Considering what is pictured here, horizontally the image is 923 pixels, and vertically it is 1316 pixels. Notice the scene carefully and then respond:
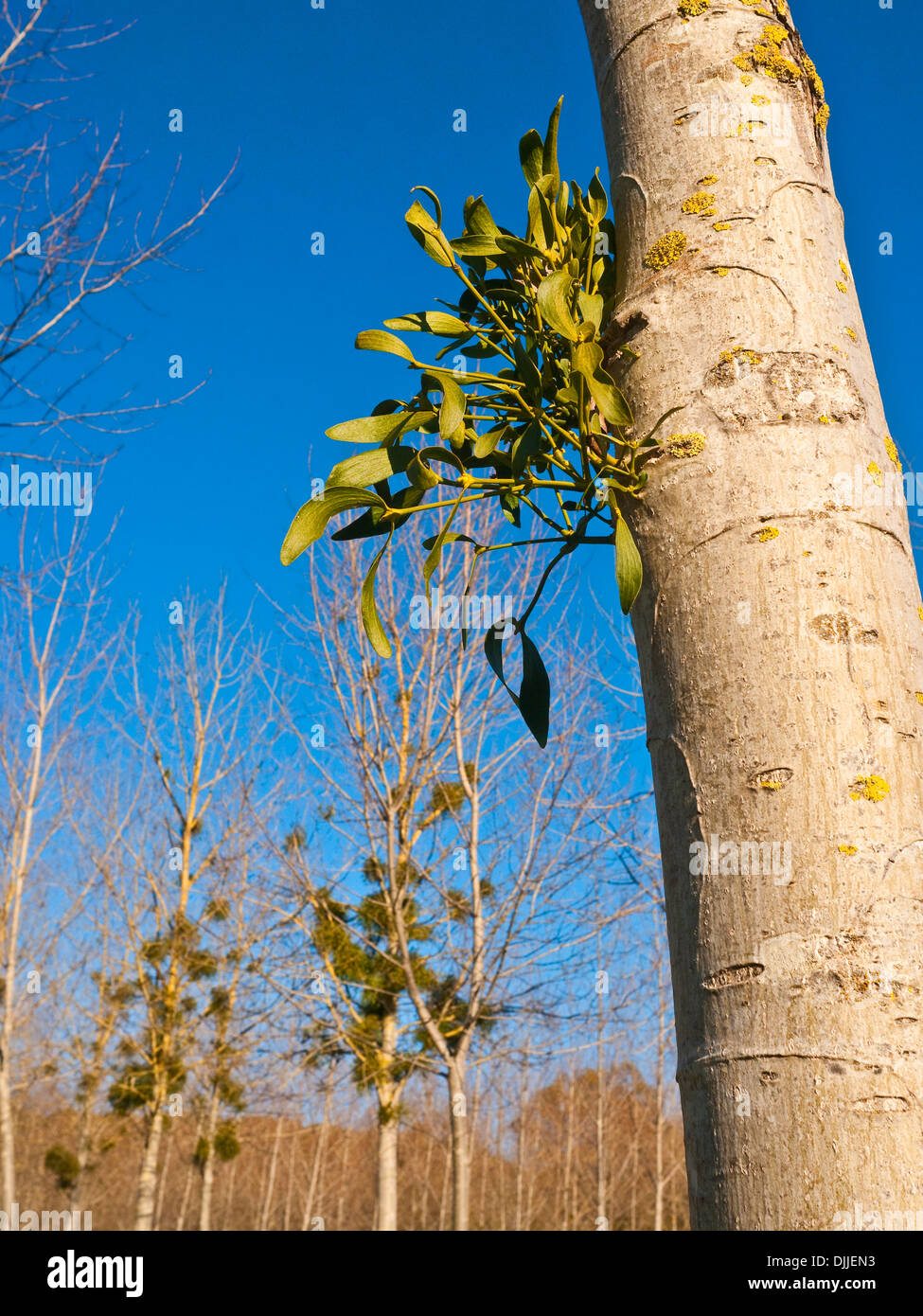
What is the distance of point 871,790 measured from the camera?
728mm

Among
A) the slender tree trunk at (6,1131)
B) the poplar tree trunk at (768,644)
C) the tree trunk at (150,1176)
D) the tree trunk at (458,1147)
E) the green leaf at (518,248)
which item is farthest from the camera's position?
the tree trunk at (150,1176)

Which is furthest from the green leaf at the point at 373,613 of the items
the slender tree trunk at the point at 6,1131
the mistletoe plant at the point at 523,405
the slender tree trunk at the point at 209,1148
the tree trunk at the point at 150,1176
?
the slender tree trunk at the point at 209,1148

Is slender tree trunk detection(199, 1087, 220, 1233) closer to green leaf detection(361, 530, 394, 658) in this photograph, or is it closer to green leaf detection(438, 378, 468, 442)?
green leaf detection(361, 530, 394, 658)

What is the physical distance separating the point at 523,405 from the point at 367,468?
0.64 feet

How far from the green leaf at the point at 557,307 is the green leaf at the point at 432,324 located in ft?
0.60

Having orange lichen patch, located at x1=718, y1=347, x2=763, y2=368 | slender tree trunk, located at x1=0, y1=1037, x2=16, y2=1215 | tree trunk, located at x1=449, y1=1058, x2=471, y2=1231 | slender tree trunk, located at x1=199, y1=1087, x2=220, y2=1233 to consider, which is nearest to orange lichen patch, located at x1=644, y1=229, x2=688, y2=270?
orange lichen patch, located at x1=718, y1=347, x2=763, y2=368

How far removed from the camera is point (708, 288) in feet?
2.98

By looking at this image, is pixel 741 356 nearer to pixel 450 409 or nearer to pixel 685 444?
pixel 685 444

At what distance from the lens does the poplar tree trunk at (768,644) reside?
673 millimetres

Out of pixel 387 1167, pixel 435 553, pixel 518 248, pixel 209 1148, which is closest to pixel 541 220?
pixel 518 248

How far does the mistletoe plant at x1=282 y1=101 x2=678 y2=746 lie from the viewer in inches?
38.1

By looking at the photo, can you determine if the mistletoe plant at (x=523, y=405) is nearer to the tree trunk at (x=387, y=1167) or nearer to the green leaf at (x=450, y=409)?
the green leaf at (x=450, y=409)
